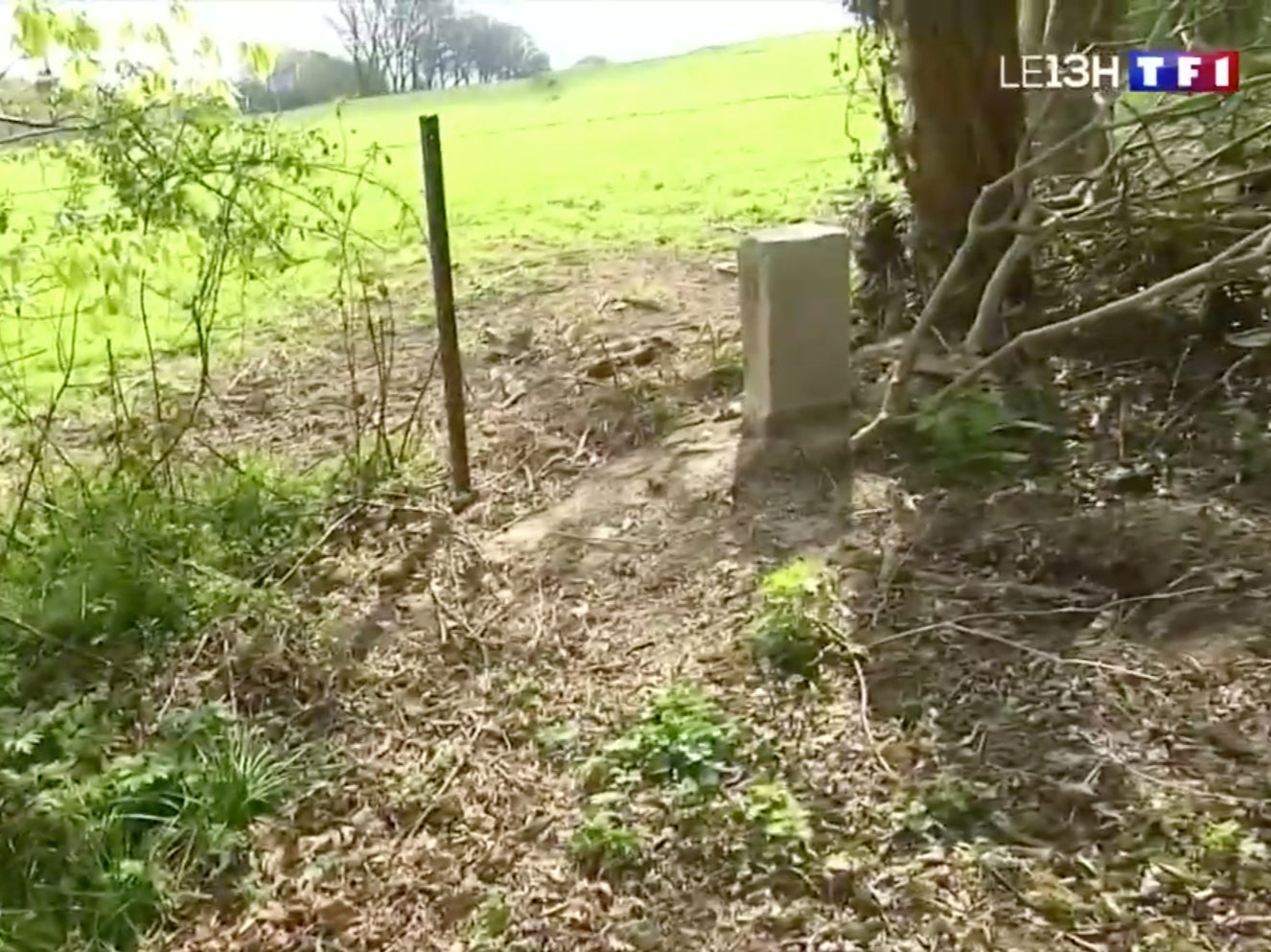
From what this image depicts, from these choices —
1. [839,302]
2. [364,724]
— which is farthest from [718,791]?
[839,302]

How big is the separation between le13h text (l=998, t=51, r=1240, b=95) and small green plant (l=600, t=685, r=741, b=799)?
2.75 m

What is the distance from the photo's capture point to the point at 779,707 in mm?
2979

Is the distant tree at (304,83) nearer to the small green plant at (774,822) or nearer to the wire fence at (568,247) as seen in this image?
the wire fence at (568,247)

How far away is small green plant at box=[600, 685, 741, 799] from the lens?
2.76 metres

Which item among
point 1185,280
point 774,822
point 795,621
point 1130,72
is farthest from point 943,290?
point 774,822

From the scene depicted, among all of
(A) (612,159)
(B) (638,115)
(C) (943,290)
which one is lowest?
(C) (943,290)

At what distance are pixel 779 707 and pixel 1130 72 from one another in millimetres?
2907

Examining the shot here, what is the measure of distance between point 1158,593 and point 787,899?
133 centimetres

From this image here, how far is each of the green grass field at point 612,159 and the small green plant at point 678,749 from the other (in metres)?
3.41

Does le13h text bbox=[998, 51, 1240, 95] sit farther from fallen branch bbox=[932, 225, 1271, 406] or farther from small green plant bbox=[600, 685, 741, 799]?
small green plant bbox=[600, 685, 741, 799]

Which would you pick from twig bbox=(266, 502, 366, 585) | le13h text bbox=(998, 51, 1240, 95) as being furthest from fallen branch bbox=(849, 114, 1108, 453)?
twig bbox=(266, 502, 366, 585)

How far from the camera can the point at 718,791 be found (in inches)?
107

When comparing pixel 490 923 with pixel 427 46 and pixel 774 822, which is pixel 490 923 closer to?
pixel 774 822

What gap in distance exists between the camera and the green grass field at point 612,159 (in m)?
6.42
